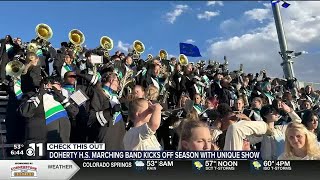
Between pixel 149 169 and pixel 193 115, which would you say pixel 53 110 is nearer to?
pixel 149 169

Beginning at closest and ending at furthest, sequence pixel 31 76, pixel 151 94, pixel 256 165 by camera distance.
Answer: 1. pixel 256 165
2. pixel 151 94
3. pixel 31 76

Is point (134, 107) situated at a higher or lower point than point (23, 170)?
higher

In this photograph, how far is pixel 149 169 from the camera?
13.7 ft

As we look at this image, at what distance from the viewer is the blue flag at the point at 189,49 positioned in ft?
14.0

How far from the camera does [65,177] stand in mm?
4047

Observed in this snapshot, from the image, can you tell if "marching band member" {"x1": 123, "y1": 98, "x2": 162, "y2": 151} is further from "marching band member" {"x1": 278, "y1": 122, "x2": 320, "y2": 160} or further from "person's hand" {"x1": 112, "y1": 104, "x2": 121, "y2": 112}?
"marching band member" {"x1": 278, "y1": 122, "x2": 320, "y2": 160}

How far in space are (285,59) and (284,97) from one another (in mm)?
1976

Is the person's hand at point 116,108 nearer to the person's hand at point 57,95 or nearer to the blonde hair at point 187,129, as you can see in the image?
the person's hand at point 57,95

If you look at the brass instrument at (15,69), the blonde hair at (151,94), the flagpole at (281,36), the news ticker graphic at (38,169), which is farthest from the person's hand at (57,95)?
the flagpole at (281,36)

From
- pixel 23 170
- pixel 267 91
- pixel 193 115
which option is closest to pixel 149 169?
pixel 193 115

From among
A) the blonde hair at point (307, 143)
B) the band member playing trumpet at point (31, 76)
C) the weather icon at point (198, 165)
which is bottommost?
the weather icon at point (198, 165)

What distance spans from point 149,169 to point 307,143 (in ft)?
5.06

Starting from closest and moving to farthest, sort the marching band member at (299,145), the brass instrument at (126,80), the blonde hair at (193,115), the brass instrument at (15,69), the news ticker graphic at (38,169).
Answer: the news ticker graphic at (38,169) < the marching band member at (299,145) < the blonde hair at (193,115) < the brass instrument at (126,80) < the brass instrument at (15,69)

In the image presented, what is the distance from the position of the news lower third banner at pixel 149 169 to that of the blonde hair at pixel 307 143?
76mm
